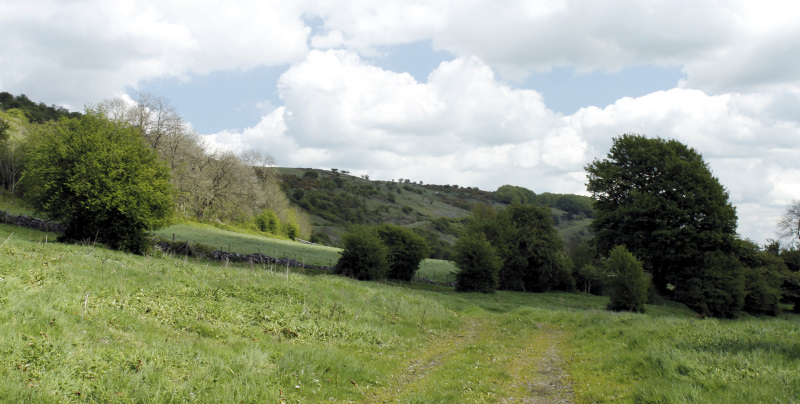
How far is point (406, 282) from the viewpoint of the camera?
46188mm

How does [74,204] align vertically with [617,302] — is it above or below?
above

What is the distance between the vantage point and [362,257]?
40125 millimetres

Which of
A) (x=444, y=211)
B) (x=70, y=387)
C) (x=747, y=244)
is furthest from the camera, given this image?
(x=444, y=211)

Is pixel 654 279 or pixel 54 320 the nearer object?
pixel 54 320

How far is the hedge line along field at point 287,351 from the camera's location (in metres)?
6.75

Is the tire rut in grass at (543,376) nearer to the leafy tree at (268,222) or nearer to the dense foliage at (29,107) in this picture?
the leafy tree at (268,222)

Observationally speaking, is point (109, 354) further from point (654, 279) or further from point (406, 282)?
point (654, 279)

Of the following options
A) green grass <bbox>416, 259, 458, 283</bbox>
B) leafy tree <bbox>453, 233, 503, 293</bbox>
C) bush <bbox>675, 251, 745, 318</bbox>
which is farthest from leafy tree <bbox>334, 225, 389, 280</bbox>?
bush <bbox>675, 251, 745, 318</bbox>

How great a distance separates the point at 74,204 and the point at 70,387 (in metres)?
27.3

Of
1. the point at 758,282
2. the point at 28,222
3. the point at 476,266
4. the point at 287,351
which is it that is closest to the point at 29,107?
the point at 28,222

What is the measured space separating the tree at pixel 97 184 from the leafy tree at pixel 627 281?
32.7 metres

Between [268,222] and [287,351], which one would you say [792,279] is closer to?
[287,351]

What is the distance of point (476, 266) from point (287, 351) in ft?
115

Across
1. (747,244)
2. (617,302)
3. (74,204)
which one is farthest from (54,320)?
(747,244)
